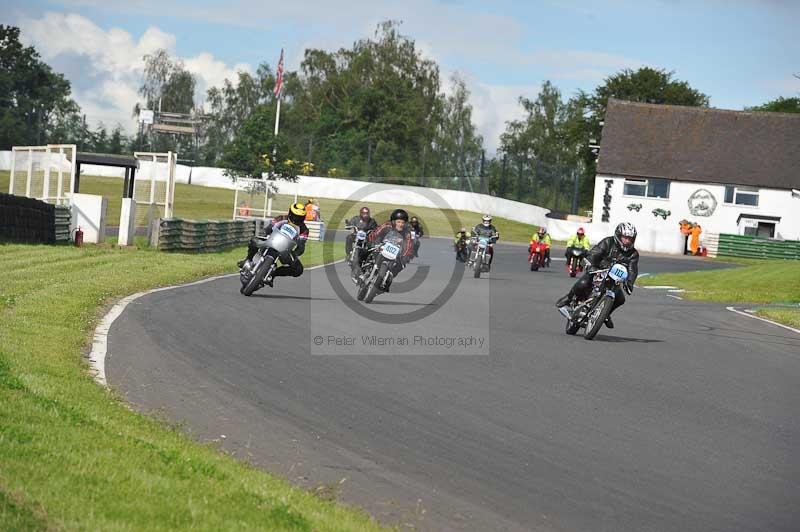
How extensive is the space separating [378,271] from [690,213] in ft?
167

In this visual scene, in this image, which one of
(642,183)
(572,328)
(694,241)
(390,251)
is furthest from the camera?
(642,183)

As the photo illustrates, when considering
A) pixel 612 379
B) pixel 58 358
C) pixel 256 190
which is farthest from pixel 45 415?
pixel 256 190

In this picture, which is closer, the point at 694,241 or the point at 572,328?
the point at 572,328

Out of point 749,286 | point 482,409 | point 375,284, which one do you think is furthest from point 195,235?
point 482,409

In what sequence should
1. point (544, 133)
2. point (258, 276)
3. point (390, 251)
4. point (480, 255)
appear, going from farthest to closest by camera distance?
point (544, 133)
point (480, 255)
point (258, 276)
point (390, 251)

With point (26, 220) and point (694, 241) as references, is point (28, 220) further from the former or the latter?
point (694, 241)

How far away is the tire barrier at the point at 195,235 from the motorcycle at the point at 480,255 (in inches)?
285

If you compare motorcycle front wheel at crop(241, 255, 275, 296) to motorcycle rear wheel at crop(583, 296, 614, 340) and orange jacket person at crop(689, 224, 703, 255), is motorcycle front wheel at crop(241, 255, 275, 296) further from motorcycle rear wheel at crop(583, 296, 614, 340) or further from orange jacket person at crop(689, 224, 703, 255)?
orange jacket person at crop(689, 224, 703, 255)

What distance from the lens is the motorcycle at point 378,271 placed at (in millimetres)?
16781

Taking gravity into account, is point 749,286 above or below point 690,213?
below

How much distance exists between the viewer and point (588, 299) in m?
15.4

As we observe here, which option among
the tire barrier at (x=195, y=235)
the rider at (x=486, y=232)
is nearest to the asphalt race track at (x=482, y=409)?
the tire barrier at (x=195, y=235)

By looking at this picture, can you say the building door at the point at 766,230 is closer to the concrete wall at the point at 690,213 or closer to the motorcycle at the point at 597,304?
the concrete wall at the point at 690,213

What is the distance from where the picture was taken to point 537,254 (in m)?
36.0
